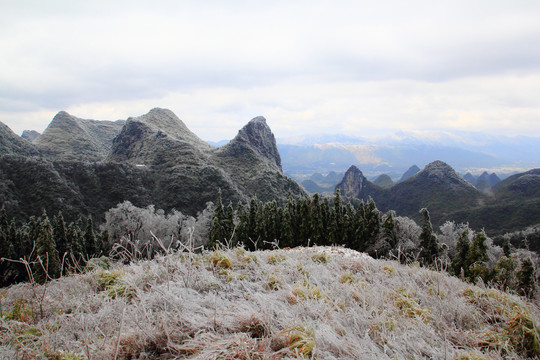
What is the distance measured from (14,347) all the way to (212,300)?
1.98 metres

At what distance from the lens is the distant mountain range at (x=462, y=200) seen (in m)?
79.2

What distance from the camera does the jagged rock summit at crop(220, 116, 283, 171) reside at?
13275cm

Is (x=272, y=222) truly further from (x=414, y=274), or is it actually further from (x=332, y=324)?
(x=332, y=324)

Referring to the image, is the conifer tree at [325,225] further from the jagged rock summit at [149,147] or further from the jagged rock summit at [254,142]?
the jagged rock summit at [254,142]

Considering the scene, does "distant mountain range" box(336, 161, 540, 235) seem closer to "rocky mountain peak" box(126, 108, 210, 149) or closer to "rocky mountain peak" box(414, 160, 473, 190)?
"rocky mountain peak" box(414, 160, 473, 190)

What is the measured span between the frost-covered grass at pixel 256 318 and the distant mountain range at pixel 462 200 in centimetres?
5813

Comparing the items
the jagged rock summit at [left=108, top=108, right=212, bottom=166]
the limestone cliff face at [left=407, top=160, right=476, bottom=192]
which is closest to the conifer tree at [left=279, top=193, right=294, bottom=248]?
the jagged rock summit at [left=108, top=108, right=212, bottom=166]

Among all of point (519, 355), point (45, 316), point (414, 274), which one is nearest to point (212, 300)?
point (45, 316)

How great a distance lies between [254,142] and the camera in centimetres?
15150

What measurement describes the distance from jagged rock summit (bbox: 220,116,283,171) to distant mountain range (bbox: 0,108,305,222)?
2.35 feet

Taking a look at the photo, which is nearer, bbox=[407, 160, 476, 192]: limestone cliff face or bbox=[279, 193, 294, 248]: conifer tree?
bbox=[279, 193, 294, 248]: conifer tree

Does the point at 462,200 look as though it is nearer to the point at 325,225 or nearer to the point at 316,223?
the point at 325,225

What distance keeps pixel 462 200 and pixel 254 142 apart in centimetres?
10059

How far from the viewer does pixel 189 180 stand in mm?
87188
